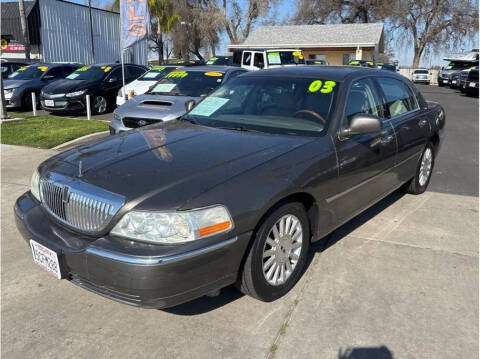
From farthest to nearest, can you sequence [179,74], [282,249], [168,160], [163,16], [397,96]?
1. [163,16]
2. [179,74]
3. [397,96]
4. [282,249]
5. [168,160]

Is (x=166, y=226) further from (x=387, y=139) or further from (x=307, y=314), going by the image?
(x=387, y=139)

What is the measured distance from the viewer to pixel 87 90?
11930 mm

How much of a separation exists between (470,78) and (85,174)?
23.8 m

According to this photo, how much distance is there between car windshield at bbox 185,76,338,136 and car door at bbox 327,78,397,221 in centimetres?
20

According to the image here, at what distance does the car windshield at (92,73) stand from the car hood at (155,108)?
516cm

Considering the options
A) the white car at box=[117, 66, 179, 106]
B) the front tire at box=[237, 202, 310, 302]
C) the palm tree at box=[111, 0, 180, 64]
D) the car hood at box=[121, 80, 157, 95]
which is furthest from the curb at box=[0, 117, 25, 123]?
the palm tree at box=[111, 0, 180, 64]

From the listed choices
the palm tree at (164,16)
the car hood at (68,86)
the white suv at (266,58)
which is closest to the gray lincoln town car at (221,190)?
the car hood at (68,86)

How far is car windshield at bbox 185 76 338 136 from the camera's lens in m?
3.56

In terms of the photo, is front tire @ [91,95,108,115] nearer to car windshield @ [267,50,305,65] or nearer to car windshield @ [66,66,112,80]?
car windshield @ [66,66,112,80]

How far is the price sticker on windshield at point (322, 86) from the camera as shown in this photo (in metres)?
3.76

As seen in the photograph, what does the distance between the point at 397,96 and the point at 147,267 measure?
11.6ft

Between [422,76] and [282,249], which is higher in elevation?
[422,76]

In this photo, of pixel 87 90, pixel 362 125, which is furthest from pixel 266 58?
pixel 362 125

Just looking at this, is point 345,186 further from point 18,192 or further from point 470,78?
point 470,78
